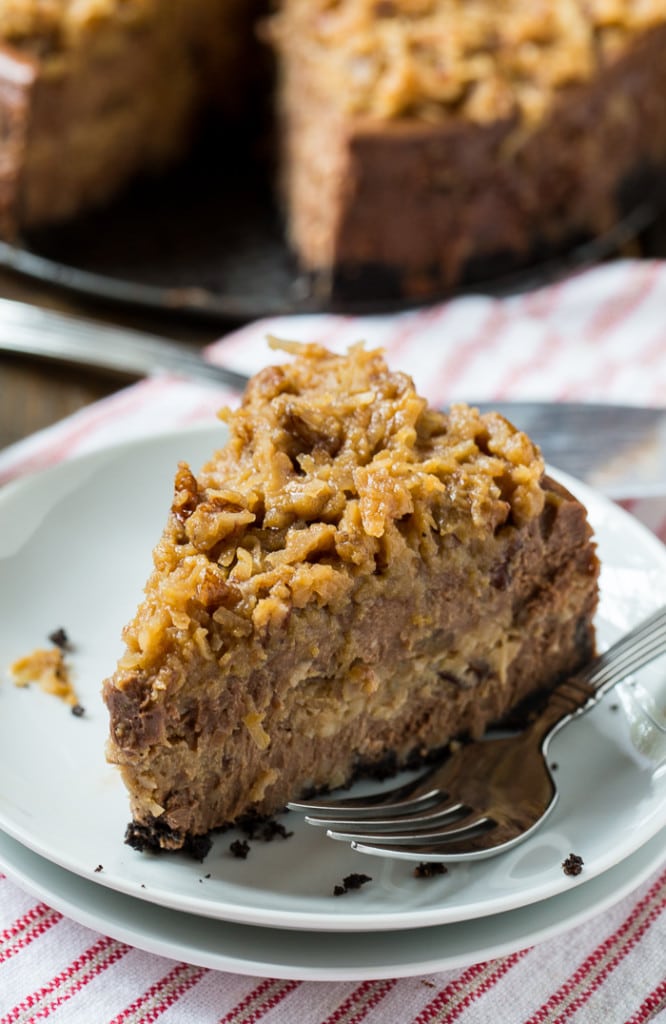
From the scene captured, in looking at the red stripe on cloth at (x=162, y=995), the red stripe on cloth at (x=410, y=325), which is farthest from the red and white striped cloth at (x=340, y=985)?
the red stripe on cloth at (x=410, y=325)

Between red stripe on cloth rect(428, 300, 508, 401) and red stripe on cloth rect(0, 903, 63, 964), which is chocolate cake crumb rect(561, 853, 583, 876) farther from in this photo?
red stripe on cloth rect(428, 300, 508, 401)

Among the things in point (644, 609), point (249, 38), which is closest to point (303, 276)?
point (249, 38)

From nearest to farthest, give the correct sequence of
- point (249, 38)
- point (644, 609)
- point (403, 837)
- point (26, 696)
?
point (403, 837)
point (26, 696)
point (644, 609)
point (249, 38)

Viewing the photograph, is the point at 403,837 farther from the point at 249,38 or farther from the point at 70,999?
the point at 249,38

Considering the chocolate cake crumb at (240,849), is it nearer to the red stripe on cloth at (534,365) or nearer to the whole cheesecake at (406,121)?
the red stripe on cloth at (534,365)

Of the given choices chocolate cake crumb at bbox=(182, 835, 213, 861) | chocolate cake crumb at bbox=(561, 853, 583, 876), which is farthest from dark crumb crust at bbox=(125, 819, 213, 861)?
chocolate cake crumb at bbox=(561, 853, 583, 876)

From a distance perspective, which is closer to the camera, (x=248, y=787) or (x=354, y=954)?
(x=354, y=954)

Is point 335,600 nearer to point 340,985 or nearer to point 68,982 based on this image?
point 340,985
